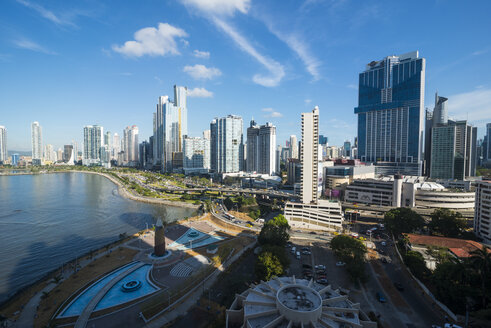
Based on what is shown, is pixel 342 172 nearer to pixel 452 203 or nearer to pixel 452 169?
pixel 452 203

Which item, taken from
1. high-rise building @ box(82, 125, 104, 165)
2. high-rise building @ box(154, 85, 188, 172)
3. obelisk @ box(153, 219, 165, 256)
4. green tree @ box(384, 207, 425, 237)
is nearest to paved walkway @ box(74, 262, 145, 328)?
obelisk @ box(153, 219, 165, 256)

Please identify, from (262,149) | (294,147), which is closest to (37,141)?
(262,149)

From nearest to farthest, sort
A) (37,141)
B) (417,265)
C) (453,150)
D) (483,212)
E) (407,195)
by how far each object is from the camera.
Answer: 1. (417,265)
2. (483,212)
3. (407,195)
4. (453,150)
5. (37,141)

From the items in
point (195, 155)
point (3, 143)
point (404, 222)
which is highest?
point (3, 143)

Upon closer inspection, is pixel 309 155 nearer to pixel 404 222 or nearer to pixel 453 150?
pixel 404 222

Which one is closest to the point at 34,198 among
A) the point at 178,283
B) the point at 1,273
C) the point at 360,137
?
the point at 1,273

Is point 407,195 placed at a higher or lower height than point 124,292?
higher
